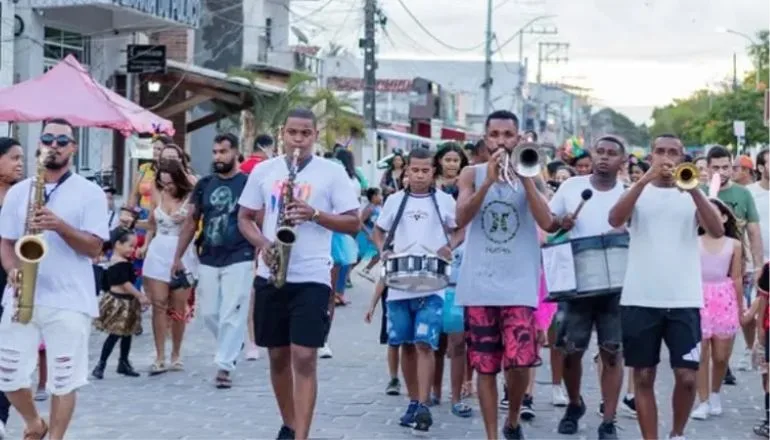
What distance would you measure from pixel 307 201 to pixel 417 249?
175 centimetres

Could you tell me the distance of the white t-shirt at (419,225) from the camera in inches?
404

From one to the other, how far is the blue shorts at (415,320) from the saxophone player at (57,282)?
2.84 m

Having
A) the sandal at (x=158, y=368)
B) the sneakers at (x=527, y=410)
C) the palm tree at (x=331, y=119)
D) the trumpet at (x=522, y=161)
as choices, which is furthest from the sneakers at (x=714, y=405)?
the palm tree at (x=331, y=119)

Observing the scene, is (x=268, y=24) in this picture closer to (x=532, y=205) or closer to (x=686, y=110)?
(x=532, y=205)

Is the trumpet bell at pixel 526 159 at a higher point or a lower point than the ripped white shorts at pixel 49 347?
higher

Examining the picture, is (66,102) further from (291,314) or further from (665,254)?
(665,254)

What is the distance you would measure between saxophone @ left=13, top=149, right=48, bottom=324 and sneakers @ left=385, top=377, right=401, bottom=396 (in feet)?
14.4

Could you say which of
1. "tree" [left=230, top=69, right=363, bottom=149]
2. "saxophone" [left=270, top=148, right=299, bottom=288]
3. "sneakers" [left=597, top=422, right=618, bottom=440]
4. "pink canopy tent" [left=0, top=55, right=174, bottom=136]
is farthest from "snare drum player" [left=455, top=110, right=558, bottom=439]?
"tree" [left=230, top=69, right=363, bottom=149]

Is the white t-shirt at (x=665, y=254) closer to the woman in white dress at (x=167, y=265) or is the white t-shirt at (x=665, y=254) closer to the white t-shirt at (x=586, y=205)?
the white t-shirt at (x=586, y=205)

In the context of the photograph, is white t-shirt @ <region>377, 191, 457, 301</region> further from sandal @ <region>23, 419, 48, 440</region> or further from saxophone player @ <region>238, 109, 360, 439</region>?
sandal @ <region>23, 419, 48, 440</region>

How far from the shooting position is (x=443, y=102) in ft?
278

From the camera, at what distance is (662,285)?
8422 millimetres

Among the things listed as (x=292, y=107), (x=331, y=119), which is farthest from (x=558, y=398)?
(x=331, y=119)

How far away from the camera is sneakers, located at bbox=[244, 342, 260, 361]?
13.6 meters
